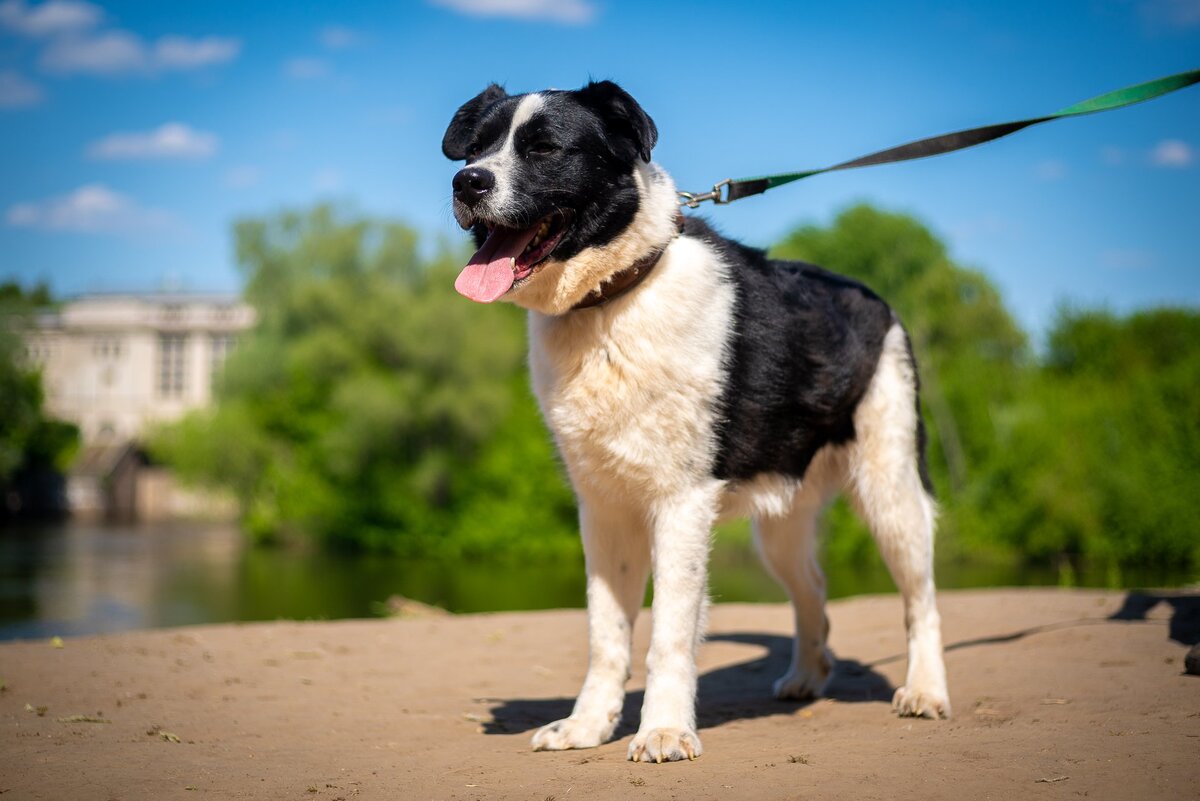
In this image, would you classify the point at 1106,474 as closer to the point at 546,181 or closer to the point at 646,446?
the point at 646,446

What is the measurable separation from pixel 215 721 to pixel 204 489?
148 feet

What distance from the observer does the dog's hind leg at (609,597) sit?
5.15 m

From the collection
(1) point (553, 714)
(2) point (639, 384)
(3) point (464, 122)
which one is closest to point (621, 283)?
(2) point (639, 384)

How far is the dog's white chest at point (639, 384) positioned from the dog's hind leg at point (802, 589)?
160cm

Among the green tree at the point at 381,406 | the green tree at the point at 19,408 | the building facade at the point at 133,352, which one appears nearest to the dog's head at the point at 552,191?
the green tree at the point at 381,406

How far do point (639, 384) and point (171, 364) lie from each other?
94396 millimetres

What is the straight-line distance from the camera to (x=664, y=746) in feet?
15.0

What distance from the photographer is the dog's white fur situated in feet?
16.1

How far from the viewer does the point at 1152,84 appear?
17.4 ft

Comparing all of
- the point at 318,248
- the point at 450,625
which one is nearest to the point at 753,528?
the point at 450,625

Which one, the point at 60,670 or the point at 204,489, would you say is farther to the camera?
the point at 204,489

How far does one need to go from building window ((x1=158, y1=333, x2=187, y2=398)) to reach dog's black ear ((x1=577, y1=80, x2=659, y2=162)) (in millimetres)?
93108

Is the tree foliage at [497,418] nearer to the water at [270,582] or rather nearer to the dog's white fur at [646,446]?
the water at [270,582]

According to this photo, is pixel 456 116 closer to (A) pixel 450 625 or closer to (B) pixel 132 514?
(A) pixel 450 625
